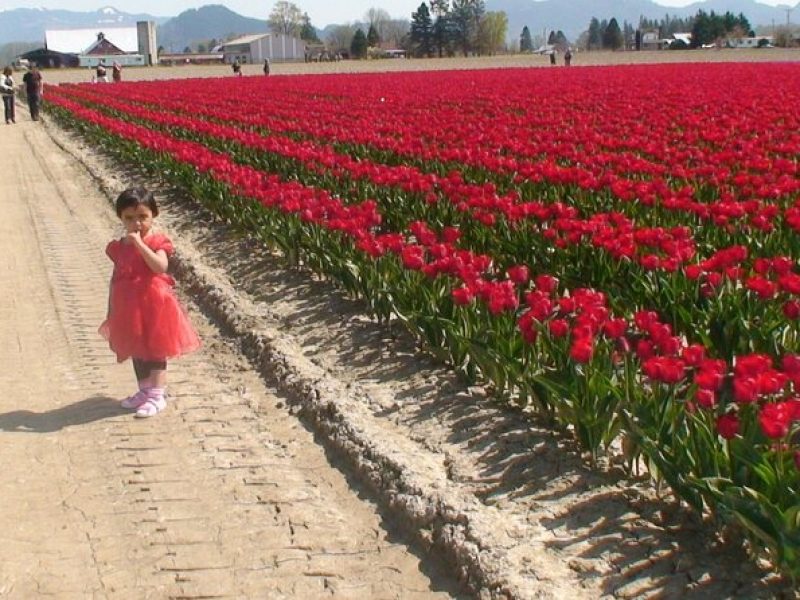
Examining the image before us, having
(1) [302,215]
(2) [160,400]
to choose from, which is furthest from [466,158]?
(2) [160,400]

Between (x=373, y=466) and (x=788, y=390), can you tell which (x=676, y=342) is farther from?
(x=373, y=466)

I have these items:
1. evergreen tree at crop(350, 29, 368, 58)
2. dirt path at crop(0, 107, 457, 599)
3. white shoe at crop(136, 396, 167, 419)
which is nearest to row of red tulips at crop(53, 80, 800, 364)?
dirt path at crop(0, 107, 457, 599)

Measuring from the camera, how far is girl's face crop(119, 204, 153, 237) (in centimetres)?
509

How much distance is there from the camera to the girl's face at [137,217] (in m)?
5.09

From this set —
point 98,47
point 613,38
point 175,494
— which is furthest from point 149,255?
point 98,47

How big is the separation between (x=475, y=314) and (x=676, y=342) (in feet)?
5.08

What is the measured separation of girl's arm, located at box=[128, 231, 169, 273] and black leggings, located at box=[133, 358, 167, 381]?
1.50 ft

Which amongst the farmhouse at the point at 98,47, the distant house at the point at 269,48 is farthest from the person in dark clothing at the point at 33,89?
the distant house at the point at 269,48

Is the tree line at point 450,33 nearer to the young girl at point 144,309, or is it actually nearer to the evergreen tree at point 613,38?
the evergreen tree at point 613,38

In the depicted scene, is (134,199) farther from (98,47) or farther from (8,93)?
(98,47)

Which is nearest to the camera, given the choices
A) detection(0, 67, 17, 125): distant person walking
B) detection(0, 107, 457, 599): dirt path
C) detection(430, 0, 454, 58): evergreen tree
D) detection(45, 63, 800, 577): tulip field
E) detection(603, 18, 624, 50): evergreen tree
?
detection(45, 63, 800, 577): tulip field

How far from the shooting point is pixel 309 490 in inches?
170

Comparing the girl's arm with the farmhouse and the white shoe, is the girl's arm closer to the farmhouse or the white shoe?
the white shoe

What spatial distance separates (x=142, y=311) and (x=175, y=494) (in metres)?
1.24
